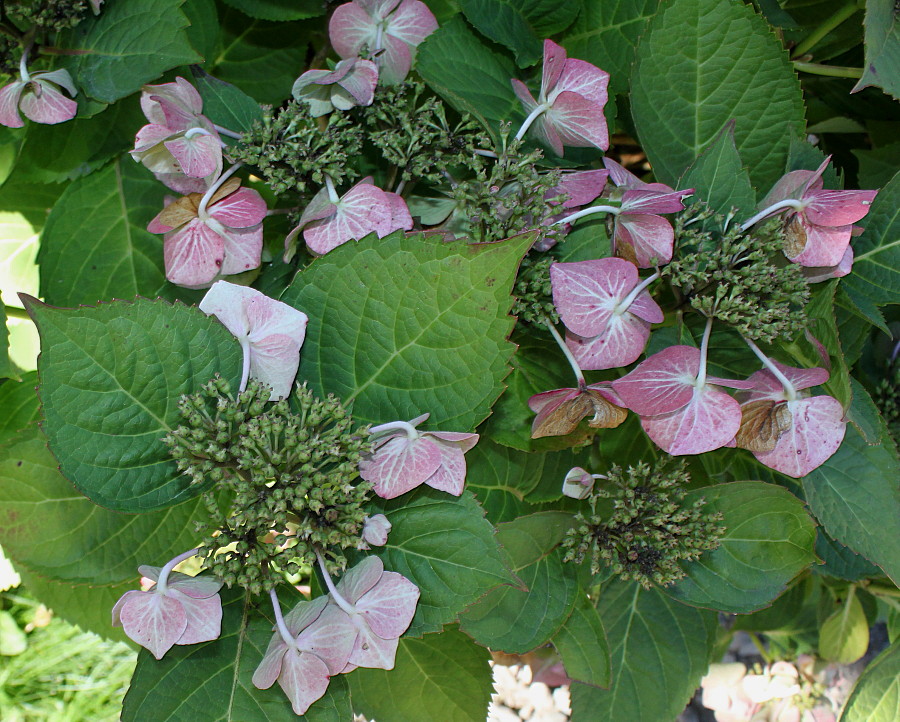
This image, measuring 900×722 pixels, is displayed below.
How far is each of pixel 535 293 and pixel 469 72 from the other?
0.26 meters

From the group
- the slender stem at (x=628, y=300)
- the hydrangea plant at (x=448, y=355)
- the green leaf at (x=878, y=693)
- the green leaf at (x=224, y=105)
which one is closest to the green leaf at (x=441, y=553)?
the hydrangea plant at (x=448, y=355)

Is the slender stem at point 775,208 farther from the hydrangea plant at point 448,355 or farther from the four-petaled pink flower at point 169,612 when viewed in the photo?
the four-petaled pink flower at point 169,612

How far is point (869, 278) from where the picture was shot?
2.45ft

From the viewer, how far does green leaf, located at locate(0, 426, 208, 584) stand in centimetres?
69

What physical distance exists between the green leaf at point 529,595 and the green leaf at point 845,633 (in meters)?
0.86

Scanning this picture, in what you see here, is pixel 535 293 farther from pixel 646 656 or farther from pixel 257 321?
pixel 646 656

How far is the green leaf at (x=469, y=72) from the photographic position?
719 mm

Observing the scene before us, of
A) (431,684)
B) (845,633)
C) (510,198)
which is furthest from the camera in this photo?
(845,633)

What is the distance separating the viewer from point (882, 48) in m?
0.68

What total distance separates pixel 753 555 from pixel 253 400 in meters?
0.55

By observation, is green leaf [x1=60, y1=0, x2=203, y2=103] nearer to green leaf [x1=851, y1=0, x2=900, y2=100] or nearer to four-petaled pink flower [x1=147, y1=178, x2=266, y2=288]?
four-petaled pink flower [x1=147, y1=178, x2=266, y2=288]

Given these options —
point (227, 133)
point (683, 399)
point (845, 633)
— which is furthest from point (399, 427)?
point (845, 633)

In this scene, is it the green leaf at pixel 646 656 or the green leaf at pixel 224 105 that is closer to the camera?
the green leaf at pixel 224 105

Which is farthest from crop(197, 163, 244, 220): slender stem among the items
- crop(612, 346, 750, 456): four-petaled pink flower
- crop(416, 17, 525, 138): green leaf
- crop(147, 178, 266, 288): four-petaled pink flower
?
crop(612, 346, 750, 456): four-petaled pink flower
